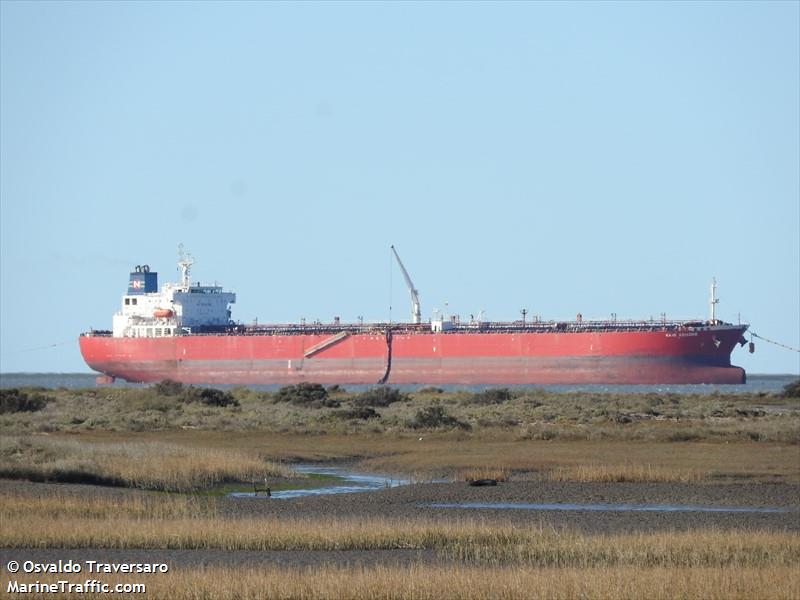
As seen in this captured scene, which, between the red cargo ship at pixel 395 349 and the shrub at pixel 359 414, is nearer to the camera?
Answer: the shrub at pixel 359 414

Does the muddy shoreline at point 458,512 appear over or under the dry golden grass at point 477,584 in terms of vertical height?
under

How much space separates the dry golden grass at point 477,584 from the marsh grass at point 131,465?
840 cm

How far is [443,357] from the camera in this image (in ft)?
223

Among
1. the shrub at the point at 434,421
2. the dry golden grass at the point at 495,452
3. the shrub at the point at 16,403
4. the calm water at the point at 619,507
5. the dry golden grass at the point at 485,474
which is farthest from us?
the shrub at the point at 16,403

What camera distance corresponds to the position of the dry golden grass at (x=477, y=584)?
1115 centimetres

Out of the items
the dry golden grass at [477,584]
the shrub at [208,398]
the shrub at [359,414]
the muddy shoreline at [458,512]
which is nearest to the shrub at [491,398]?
the shrub at [208,398]

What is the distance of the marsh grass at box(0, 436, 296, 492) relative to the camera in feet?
66.3

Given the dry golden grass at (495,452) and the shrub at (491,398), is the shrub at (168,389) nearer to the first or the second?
the shrub at (491,398)

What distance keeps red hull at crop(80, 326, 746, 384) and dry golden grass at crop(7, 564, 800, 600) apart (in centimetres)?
5296

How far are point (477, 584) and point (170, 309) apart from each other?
6933 centimetres

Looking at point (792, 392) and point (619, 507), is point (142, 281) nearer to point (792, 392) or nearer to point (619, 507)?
point (792, 392)

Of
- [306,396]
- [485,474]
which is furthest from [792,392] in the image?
[485,474]

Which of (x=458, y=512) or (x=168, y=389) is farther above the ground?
(x=168, y=389)

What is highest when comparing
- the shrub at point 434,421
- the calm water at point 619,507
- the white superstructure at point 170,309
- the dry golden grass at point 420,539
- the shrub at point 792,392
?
the white superstructure at point 170,309
